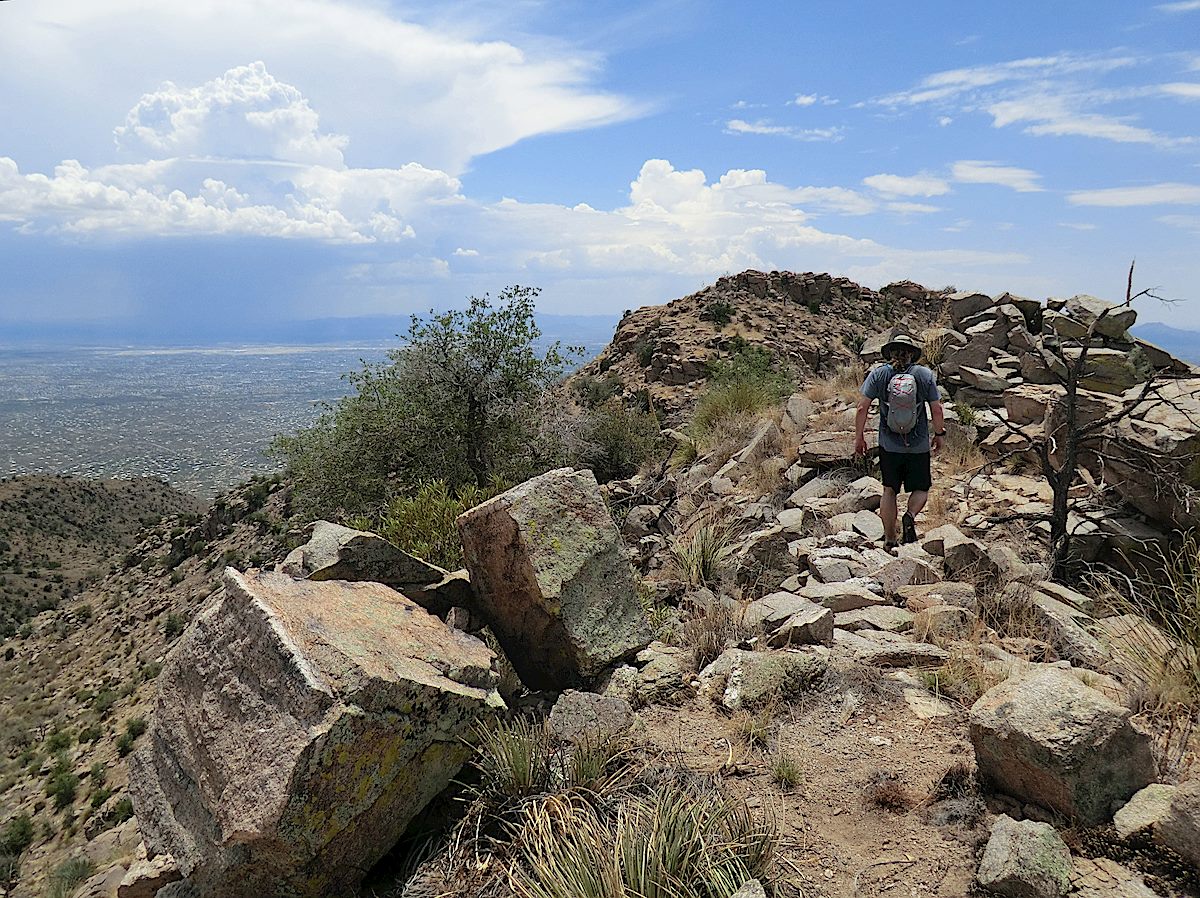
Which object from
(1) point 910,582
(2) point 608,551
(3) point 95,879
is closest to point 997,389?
(1) point 910,582

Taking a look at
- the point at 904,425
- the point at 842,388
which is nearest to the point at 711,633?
the point at 904,425

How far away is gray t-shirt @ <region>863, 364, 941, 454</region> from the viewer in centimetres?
777

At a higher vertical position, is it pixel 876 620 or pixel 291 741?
pixel 291 741

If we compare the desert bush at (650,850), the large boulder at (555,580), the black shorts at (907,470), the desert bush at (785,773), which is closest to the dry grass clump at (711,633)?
the large boulder at (555,580)

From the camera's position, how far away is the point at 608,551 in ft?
17.6

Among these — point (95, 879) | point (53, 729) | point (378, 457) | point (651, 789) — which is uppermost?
point (651, 789)

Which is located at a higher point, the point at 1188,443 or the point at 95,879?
the point at 1188,443

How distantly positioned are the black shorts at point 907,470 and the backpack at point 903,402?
314 mm

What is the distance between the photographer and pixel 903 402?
7758 mm

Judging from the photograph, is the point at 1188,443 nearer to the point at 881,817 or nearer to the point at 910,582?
the point at 910,582

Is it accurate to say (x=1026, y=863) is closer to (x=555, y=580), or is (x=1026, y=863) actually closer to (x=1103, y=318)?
(x=555, y=580)

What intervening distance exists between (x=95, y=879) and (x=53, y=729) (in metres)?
16.8

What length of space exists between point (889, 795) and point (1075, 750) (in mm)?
912

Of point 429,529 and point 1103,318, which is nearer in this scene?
point 429,529
